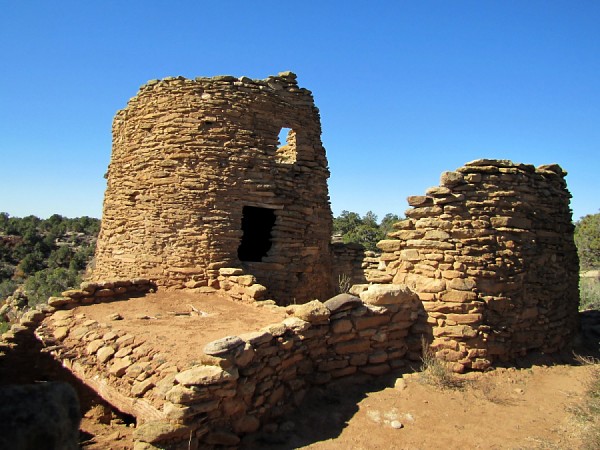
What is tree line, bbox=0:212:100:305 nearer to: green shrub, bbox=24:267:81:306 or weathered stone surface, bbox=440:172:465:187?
green shrub, bbox=24:267:81:306

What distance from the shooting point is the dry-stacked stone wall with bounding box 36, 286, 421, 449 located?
13.2 ft

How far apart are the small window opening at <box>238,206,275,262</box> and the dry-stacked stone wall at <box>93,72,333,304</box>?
6.54ft

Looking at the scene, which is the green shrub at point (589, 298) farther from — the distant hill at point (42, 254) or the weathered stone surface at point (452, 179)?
the distant hill at point (42, 254)

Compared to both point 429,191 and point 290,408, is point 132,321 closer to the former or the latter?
point 290,408

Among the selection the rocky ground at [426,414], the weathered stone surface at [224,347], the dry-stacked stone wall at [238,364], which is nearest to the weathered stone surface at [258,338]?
the dry-stacked stone wall at [238,364]

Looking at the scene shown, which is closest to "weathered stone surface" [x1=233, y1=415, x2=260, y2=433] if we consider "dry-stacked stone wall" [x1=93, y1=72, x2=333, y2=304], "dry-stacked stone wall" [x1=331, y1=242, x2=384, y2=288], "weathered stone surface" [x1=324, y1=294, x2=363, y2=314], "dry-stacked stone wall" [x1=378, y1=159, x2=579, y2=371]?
"weathered stone surface" [x1=324, y1=294, x2=363, y2=314]

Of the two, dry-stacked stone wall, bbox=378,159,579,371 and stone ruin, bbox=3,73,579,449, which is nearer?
stone ruin, bbox=3,73,579,449

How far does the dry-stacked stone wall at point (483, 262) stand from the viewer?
597 centimetres

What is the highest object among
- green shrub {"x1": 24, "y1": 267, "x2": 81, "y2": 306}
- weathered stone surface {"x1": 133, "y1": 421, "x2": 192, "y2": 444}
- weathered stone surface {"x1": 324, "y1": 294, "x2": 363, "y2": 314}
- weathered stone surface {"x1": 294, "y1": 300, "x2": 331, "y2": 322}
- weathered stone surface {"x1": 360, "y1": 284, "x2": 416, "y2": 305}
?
weathered stone surface {"x1": 360, "y1": 284, "x2": 416, "y2": 305}

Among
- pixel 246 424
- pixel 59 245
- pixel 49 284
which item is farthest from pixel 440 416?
pixel 59 245

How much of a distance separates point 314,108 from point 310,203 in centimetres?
237

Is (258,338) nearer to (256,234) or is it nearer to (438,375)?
(438,375)

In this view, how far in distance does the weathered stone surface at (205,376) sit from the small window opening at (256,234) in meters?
6.97

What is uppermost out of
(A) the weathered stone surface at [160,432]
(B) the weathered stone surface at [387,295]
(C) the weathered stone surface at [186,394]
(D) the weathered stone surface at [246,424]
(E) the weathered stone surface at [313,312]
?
(B) the weathered stone surface at [387,295]
